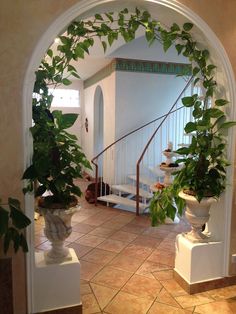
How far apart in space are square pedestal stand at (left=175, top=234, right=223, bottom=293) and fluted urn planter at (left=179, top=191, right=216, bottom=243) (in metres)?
0.06

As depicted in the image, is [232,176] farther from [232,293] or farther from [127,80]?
[127,80]

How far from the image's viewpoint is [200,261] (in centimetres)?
261

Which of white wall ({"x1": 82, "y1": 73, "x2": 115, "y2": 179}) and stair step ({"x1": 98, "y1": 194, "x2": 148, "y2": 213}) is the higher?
white wall ({"x1": 82, "y1": 73, "x2": 115, "y2": 179})

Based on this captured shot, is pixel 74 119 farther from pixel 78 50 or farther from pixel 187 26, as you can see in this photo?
pixel 187 26

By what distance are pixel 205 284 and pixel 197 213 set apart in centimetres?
66

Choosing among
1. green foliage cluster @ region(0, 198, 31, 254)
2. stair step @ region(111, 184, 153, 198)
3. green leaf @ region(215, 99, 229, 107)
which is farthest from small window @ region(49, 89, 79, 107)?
green foliage cluster @ region(0, 198, 31, 254)

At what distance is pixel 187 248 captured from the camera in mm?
2607

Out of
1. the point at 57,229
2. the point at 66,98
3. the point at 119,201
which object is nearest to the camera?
the point at 57,229

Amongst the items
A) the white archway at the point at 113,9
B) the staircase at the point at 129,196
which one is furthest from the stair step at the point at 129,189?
the white archway at the point at 113,9

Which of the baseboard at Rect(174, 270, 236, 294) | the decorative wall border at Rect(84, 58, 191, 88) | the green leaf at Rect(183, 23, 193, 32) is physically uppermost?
the decorative wall border at Rect(84, 58, 191, 88)

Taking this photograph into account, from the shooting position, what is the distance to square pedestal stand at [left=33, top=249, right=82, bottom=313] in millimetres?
2158

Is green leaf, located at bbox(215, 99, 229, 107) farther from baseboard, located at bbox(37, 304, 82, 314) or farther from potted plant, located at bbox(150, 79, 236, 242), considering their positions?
baseboard, located at bbox(37, 304, 82, 314)

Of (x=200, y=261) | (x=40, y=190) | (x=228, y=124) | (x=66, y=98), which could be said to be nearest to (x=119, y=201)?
(x=200, y=261)

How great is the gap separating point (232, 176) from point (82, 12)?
1.78 metres
